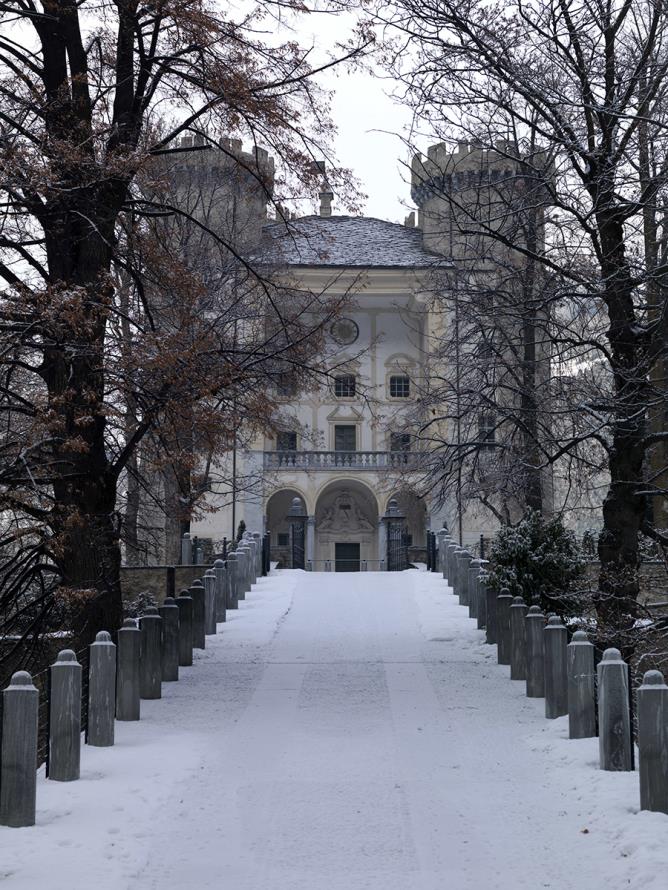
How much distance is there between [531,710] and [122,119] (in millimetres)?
7987

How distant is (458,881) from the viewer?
705 cm

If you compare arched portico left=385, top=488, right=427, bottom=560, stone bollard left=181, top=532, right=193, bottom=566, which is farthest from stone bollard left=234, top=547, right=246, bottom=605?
arched portico left=385, top=488, right=427, bottom=560

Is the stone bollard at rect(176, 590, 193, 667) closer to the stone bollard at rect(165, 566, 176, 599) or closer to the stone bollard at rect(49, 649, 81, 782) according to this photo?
the stone bollard at rect(49, 649, 81, 782)

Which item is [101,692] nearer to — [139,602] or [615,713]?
[615,713]

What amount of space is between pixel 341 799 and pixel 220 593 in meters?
12.3

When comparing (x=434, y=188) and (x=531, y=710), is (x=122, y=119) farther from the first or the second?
(x=531, y=710)

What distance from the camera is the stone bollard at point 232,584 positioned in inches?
902

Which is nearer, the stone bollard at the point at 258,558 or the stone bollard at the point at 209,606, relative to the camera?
the stone bollard at the point at 209,606

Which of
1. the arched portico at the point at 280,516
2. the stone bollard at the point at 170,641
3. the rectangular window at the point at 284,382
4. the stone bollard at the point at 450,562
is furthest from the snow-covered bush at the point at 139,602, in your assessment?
the arched portico at the point at 280,516

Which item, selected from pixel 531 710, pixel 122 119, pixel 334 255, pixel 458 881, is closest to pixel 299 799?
pixel 458 881

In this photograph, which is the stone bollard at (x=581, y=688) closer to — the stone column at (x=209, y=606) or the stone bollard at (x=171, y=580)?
the stone column at (x=209, y=606)

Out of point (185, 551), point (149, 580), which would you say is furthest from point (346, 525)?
point (149, 580)

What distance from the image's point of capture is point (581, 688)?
1052cm

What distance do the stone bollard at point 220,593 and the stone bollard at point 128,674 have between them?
8781 mm
